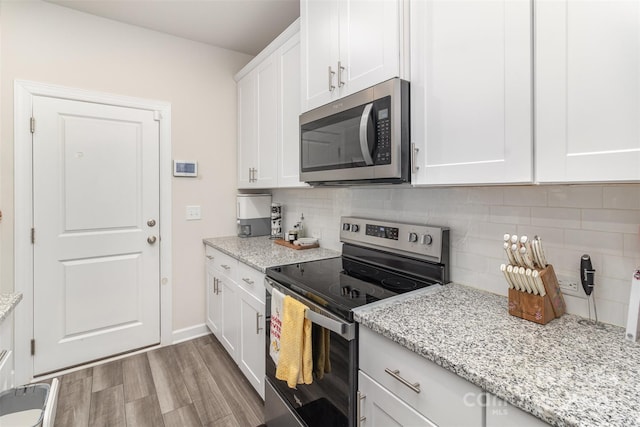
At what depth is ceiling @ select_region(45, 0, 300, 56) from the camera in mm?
2158

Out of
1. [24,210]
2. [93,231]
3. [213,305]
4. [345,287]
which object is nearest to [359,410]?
[345,287]

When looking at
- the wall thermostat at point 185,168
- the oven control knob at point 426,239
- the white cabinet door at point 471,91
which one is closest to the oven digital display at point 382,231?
the oven control knob at point 426,239

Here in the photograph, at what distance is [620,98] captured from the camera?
30.5 inches

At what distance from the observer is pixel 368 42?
1379 millimetres

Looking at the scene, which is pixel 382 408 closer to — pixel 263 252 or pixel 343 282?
pixel 343 282

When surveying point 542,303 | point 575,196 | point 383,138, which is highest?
point 383,138

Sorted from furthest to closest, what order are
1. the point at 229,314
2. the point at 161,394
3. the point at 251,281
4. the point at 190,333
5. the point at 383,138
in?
the point at 190,333 → the point at 229,314 → the point at 161,394 → the point at 251,281 → the point at 383,138

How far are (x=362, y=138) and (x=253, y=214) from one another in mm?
1714

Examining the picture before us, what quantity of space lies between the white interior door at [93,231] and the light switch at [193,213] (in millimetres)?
254

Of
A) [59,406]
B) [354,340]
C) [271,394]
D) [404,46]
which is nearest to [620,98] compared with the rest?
[404,46]

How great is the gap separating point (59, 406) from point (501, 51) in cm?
284

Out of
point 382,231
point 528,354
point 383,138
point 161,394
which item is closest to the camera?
point 528,354

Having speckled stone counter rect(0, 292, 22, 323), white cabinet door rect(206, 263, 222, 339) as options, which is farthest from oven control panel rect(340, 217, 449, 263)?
speckled stone counter rect(0, 292, 22, 323)

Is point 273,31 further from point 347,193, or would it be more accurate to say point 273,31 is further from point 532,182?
point 532,182
